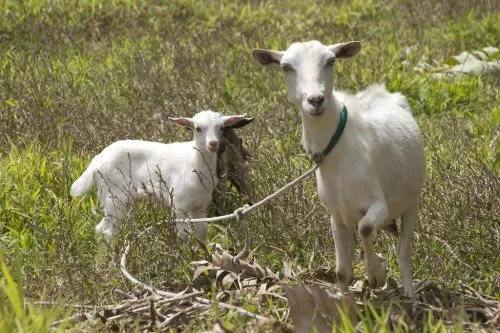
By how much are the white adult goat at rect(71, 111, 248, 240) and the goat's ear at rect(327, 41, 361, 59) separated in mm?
1800

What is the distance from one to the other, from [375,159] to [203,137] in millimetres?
2076

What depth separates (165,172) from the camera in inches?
284

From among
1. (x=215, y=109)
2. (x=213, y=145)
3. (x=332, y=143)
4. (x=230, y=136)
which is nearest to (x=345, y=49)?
(x=332, y=143)

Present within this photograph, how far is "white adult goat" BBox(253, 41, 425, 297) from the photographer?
15.9 feet

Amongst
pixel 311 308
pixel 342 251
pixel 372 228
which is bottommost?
pixel 342 251

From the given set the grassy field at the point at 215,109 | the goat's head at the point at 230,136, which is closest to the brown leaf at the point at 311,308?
the grassy field at the point at 215,109

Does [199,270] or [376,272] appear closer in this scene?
[376,272]

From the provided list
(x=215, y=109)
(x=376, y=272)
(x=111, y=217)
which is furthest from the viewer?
(x=215, y=109)

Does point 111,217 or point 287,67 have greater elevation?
point 287,67

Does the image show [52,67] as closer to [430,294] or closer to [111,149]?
[111,149]

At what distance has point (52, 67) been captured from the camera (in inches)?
437

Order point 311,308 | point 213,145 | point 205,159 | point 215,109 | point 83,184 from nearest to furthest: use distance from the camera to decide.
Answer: point 311,308 → point 213,145 → point 205,159 → point 83,184 → point 215,109

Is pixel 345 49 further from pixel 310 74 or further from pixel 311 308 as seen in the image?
pixel 311 308

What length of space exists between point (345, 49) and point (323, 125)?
47 centimetres
